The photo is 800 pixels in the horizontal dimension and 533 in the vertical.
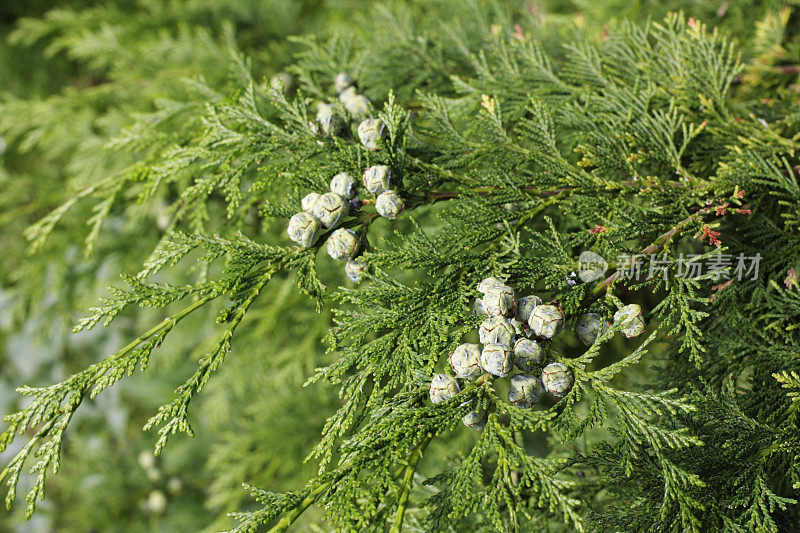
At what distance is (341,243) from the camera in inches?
32.6

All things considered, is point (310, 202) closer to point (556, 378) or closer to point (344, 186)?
point (344, 186)

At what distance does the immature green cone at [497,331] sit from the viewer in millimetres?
708

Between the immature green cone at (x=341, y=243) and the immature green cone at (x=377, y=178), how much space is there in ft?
0.27

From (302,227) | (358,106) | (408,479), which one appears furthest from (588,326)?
(358,106)

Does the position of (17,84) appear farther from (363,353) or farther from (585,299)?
(585,299)

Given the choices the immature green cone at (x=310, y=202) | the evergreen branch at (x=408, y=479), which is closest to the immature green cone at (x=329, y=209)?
the immature green cone at (x=310, y=202)

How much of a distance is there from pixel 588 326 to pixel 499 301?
0.17 meters

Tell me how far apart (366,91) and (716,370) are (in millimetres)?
1027

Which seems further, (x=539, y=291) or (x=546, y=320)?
(x=539, y=291)

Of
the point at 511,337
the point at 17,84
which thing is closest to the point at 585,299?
the point at 511,337

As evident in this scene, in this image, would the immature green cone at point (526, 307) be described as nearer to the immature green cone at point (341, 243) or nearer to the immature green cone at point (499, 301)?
the immature green cone at point (499, 301)

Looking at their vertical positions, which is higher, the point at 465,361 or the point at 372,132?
the point at 372,132

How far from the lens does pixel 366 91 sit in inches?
53.6

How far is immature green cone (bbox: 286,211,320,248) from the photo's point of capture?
815 mm
